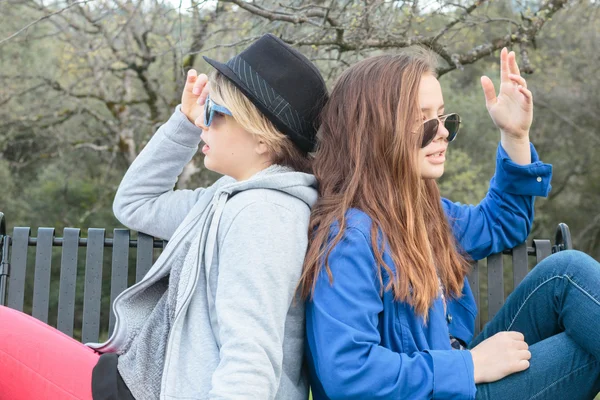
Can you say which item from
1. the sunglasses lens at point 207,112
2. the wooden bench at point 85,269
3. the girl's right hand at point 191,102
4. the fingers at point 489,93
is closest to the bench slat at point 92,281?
the wooden bench at point 85,269

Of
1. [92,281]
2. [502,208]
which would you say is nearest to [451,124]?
[502,208]

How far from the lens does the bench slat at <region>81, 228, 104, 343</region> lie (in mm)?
3041

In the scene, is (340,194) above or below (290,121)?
below

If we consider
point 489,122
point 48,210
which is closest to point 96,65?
point 48,210

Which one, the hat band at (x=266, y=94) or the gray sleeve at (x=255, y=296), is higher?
the hat band at (x=266, y=94)

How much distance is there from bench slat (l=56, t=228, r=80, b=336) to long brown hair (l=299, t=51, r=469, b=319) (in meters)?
1.34

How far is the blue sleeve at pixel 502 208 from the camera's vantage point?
101 inches

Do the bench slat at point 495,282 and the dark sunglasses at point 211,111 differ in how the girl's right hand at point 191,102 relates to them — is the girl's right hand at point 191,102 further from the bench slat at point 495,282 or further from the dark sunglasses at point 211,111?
the bench slat at point 495,282

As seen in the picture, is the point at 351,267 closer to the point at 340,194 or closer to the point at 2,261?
the point at 340,194

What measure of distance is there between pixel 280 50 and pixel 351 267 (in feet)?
2.31

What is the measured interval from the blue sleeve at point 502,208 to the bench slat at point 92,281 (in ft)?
4.56

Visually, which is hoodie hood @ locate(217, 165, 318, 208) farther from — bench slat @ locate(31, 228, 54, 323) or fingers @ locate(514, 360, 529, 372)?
bench slat @ locate(31, 228, 54, 323)

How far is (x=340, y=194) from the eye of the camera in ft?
6.77

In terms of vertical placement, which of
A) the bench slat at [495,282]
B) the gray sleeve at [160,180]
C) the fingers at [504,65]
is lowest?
the bench slat at [495,282]
